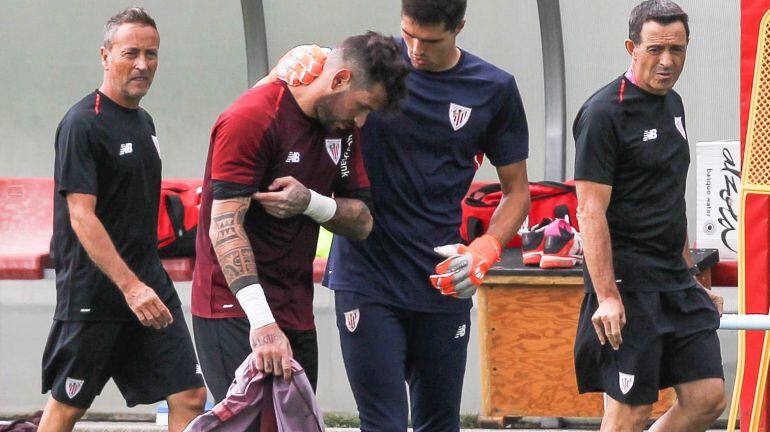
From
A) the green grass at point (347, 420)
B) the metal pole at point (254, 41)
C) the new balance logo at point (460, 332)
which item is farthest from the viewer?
the metal pole at point (254, 41)

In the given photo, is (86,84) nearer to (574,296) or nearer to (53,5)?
(53,5)

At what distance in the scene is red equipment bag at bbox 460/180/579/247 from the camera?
6.73m

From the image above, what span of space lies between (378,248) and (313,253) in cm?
33

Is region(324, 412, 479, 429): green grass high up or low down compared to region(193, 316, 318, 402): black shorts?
down

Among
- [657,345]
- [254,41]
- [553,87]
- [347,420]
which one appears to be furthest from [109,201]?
[553,87]

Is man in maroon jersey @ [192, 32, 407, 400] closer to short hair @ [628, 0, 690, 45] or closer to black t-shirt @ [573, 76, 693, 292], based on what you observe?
Answer: black t-shirt @ [573, 76, 693, 292]

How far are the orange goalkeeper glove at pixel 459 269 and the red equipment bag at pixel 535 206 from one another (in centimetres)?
236

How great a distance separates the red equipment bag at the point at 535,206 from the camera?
6.73 meters

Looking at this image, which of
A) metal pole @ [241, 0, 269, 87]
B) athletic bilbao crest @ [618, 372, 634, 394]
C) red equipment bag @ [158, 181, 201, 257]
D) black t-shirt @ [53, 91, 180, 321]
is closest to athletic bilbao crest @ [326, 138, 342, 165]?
black t-shirt @ [53, 91, 180, 321]

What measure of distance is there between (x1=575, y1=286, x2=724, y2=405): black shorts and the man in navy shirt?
2.08ft

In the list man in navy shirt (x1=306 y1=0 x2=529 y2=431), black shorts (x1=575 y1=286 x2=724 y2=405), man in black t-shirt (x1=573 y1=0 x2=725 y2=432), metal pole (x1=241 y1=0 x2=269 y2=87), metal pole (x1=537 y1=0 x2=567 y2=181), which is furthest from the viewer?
metal pole (x1=241 y1=0 x2=269 y2=87)

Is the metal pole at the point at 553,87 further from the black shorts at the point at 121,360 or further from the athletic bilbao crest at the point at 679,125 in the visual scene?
the black shorts at the point at 121,360

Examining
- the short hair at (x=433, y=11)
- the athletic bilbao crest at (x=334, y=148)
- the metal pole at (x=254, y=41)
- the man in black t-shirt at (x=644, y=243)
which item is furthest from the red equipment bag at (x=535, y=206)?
the athletic bilbao crest at (x=334, y=148)

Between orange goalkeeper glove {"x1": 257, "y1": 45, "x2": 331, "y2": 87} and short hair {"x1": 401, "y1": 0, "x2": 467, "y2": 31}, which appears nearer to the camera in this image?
orange goalkeeper glove {"x1": 257, "y1": 45, "x2": 331, "y2": 87}
